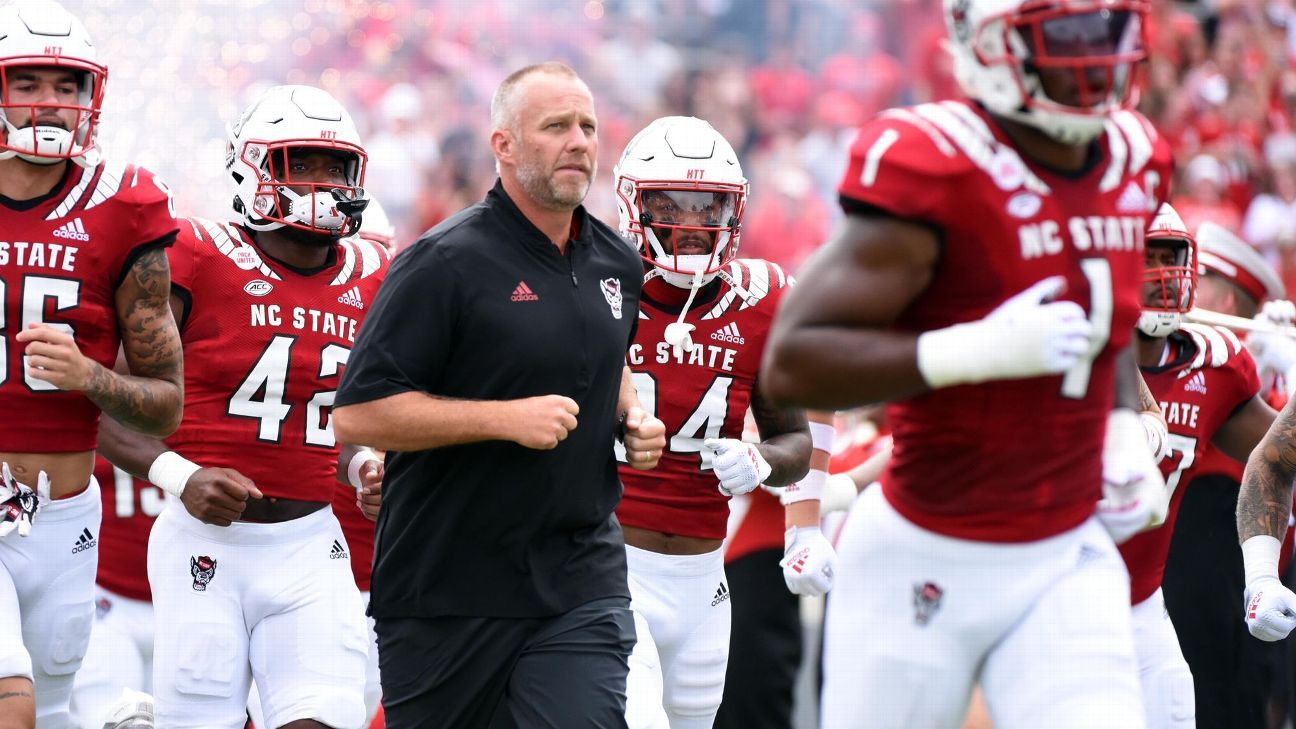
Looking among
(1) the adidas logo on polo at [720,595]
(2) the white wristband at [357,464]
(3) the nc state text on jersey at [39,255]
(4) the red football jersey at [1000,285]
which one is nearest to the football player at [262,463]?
(2) the white wristband at [357,464]

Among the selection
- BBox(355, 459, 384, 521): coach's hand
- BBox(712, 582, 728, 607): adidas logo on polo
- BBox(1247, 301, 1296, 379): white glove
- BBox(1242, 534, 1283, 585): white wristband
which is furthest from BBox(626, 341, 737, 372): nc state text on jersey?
BBox(1247, 301, 1296, 379): white glove

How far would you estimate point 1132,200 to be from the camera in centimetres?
341

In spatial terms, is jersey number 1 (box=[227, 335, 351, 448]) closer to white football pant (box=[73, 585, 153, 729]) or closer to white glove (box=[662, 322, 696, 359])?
white glove (box=[662, 322, 696, 359])

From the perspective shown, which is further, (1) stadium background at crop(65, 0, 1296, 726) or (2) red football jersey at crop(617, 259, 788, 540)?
(1) stadium background at crop(65, 0, 1296, 726)

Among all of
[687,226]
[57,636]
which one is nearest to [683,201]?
[687,226]

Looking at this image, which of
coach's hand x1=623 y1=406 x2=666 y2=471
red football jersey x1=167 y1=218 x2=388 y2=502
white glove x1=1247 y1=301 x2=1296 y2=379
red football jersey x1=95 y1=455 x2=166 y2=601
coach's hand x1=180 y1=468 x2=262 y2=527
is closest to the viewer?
coach's hand x1=623 y1=406 x2=666 y2=471

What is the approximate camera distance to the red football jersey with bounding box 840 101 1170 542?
3203 mm

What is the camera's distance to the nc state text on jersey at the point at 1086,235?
3.24 m

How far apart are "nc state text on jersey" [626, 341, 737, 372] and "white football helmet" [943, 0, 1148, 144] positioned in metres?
1.99

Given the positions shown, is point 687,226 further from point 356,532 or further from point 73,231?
point 356,532

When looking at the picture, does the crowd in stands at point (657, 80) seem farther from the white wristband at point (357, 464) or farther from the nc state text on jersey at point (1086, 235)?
the nc state text on jersey at point (1086, 235)

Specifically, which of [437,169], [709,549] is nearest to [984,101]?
[709,549]

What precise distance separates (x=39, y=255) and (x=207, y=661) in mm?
1254

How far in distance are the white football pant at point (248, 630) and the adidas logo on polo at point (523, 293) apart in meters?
1.46
